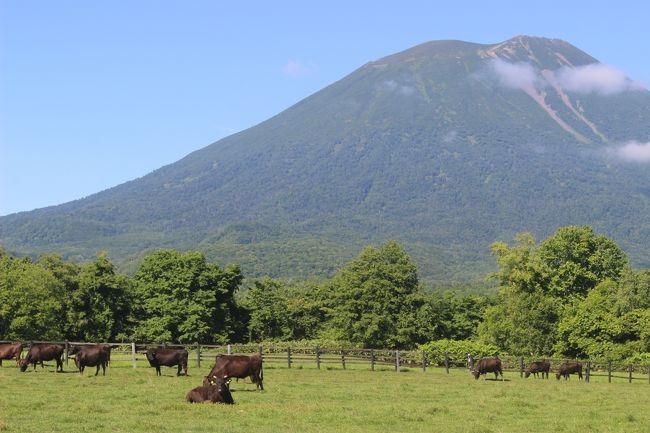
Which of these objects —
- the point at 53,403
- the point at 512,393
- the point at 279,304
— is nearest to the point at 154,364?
the point at 53,403

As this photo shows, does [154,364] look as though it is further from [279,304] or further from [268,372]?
[279,304]

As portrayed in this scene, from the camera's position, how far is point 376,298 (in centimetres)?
5900

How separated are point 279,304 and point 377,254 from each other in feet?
82.5

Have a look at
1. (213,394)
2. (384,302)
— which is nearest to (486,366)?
(213,394)

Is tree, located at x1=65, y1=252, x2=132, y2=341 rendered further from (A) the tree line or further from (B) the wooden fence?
(B) the wooden fence

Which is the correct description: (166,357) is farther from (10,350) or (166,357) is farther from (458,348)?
(458,348)

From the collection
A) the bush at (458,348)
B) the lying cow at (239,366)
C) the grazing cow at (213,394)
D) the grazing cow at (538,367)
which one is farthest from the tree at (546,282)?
the grazing cow at (213,394)

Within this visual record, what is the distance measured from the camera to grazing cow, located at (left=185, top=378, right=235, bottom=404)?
70.5ft

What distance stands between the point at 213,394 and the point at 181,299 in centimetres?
4627

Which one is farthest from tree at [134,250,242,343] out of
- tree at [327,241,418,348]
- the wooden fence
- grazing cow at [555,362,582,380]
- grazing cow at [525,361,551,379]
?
grazing cow at [555,362,582,380]

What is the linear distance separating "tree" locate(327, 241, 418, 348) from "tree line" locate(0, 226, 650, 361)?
0.25ft

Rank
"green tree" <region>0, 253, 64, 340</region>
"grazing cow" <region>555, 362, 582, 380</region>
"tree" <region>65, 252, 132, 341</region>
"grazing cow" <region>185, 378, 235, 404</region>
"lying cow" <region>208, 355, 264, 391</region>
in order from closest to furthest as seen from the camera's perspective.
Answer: "grazing cow" <region>185, 378, 235, 404</region> → "lying cow" <region>208, 355, 264, 391</region> → "grazing cow" <region>555, 362, 582, 380</region> → "green tree" <region>0, 253, 64, 340</region> → "tree" <region>65, 252, 132, 341</region>

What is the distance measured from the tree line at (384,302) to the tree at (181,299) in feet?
0.31

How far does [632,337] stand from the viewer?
177ft
